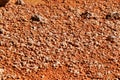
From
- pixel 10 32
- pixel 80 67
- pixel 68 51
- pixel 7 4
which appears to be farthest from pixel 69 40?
pixel 7 4

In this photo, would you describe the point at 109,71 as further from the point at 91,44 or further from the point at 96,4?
the point at 96,4

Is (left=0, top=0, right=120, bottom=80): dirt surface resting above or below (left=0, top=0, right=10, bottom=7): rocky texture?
below

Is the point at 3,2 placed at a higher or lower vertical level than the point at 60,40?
higher

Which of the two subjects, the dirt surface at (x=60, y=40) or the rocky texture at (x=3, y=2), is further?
the rocky texture at (x=3, y=2)

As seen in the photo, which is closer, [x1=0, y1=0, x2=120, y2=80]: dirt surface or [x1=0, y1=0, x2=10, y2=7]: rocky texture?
[x1=0, y1=0, x2=120, y2=80]: dirt surface

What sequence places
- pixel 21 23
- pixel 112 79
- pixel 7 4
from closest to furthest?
pixel 112 79, pixel 21 23, pixel 7 4

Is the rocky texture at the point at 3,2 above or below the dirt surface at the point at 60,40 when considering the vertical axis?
above

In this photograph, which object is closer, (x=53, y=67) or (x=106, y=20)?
(x=53, y=67)

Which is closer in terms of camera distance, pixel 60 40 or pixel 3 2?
pixel 60 40
